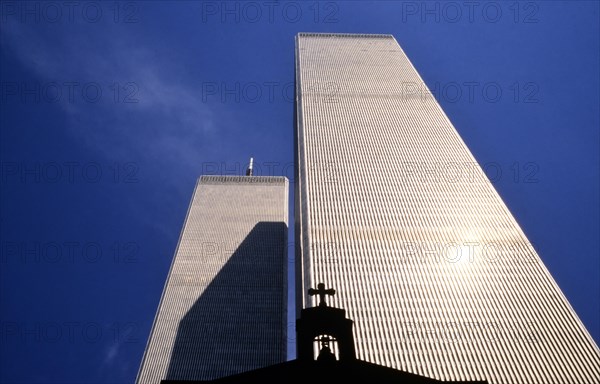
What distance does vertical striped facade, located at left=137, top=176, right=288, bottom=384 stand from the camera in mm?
106750

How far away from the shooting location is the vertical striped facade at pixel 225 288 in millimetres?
106750

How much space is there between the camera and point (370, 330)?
6166 cm

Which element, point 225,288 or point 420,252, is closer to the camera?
point 420,252

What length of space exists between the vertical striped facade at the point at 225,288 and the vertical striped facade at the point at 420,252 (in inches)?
1480

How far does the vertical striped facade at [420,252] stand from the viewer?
60625 mm

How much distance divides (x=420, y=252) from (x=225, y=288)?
65.1m

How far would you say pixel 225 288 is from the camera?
125188 mm

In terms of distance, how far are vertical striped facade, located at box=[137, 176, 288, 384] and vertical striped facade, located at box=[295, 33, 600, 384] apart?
37603 mm

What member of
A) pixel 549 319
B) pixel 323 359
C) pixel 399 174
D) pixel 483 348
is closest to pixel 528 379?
pixel 483 348

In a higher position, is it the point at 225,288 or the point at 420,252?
the point at 225,288

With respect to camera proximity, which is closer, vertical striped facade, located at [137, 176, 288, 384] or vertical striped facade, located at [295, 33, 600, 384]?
vertical striped facade, located at [295, 33, 600, 384]

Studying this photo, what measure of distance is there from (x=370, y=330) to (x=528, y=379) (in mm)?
19474

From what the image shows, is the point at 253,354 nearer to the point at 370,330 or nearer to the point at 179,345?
the point at 179,345

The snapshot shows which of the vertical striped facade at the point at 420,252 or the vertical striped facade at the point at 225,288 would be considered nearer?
the vertical striped facade at the point at 420,252
